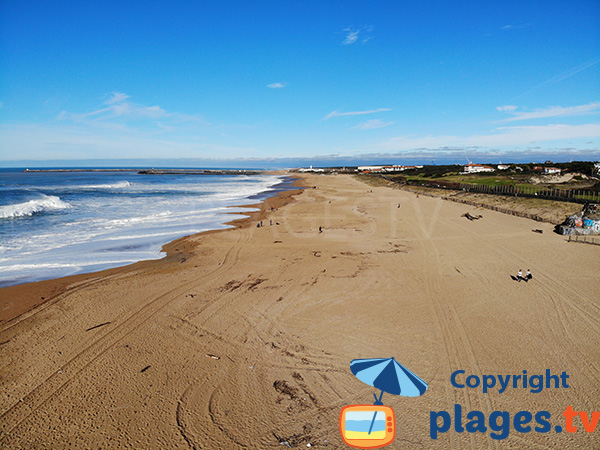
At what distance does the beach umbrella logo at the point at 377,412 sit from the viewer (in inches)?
225

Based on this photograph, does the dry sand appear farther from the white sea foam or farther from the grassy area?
the white sea foam

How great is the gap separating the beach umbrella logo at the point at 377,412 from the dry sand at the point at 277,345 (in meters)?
0.29

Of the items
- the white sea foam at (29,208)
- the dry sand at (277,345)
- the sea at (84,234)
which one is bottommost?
the dry sand at (277,345)

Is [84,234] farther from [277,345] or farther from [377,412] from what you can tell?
[377,412]

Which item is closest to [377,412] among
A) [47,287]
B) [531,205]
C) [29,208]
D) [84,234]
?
[47,287]

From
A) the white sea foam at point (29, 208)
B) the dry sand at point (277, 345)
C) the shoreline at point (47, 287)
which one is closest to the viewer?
the dry sand at point (277, 345)

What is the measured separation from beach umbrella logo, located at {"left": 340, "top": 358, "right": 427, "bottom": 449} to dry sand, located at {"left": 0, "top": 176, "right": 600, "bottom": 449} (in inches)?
11.4

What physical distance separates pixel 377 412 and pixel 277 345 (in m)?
3.50

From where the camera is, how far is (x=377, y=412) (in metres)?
5.93

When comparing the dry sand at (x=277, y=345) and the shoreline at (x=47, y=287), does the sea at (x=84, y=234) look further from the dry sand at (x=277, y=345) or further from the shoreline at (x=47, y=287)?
the dry sand at (x=277, y=345)

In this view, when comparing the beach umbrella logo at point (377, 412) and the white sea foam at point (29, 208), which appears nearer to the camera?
the beach umbrella logo at point (377, 412)

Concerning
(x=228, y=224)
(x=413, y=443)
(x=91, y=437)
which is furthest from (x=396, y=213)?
(x=91, y=437)

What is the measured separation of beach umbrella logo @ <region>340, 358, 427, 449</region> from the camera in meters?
5.72

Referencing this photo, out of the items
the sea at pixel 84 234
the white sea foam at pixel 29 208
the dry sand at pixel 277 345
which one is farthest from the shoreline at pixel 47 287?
the white sea foam at pixel 29 208
